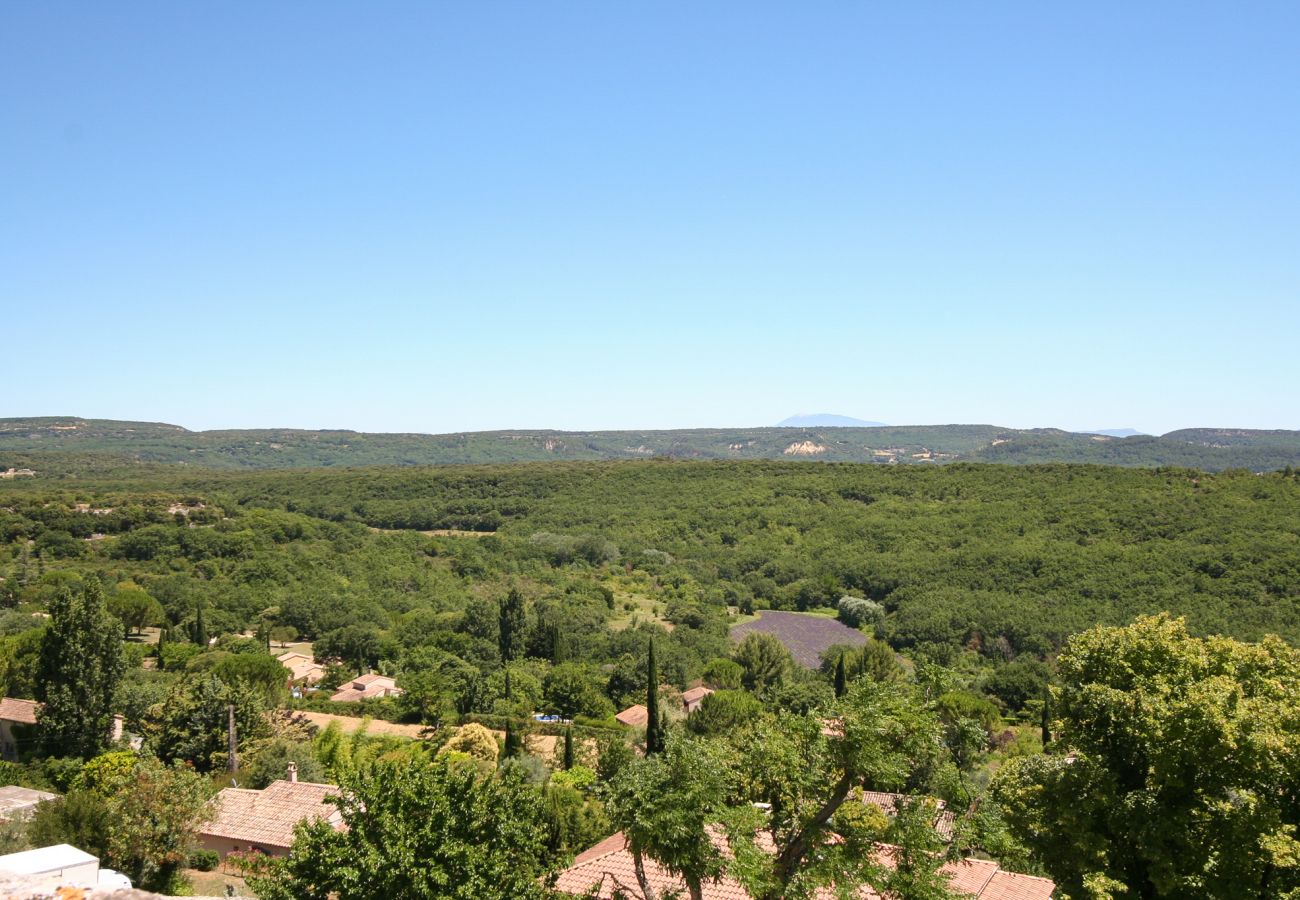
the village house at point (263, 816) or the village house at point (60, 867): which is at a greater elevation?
the village house at point (60, 867)

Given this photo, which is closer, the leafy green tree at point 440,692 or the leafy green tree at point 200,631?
the leafy green tree at point 440,692

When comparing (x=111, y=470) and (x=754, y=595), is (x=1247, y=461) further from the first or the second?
(x=111, y=470)

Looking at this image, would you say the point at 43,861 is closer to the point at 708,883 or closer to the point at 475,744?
the point at 708,883

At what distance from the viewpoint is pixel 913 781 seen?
26.7 metres

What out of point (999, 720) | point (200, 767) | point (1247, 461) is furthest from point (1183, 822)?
point (1247, 461)

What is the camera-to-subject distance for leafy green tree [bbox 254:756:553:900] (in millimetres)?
11141

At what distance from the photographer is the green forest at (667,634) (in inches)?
437

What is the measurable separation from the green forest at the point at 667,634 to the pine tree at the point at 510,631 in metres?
0.13

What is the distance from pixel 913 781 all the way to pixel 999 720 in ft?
41.3

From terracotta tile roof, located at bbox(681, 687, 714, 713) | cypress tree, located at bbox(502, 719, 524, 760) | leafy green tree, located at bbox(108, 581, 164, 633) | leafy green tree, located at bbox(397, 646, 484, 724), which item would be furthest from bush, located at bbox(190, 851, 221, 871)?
leafy green tree, located at bbox(108, 581, 164, 633)

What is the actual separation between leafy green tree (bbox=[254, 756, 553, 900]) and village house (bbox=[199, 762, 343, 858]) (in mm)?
8289

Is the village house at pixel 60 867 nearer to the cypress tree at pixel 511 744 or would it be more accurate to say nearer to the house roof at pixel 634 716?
the cypress tree at pixel 511 744

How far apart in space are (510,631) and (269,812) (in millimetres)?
25238

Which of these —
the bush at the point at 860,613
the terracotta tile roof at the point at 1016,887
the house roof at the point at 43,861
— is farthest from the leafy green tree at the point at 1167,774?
the bush at the point at 860,613
